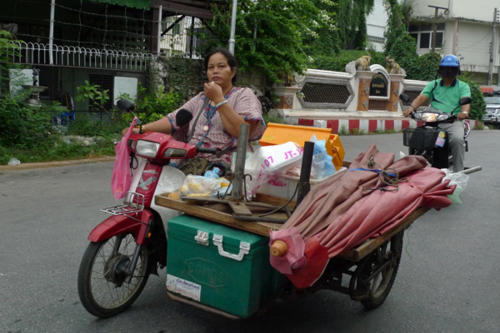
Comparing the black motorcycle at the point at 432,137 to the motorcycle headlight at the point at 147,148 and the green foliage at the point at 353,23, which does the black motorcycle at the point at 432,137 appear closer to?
the motorcycle headlight at the point at 147,148

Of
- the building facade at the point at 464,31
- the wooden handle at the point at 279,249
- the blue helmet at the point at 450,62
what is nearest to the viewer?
the wooden handle at the point at 279,249

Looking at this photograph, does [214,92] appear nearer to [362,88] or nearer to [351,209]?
[351,209]

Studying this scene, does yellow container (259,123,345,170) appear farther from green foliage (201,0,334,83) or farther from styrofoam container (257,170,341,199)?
green foliage (201,0,334,83)

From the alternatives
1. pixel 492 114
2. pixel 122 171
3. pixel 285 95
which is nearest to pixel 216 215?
pixel 122 171

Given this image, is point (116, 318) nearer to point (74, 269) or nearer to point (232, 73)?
point (74, 269)

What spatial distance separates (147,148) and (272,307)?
4.26 feet

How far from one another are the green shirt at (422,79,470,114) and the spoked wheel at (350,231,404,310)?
364 centimetres

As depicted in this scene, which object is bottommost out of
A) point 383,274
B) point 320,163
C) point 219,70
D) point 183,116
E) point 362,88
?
point 383,274

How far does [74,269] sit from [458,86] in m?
4.97

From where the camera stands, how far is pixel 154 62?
1193 cm

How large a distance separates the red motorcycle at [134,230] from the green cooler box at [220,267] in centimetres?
33

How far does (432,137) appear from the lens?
21.0ft

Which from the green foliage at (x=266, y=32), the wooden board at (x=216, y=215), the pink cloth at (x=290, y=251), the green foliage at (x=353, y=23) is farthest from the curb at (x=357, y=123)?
the green foliage at (x=353, y=23)

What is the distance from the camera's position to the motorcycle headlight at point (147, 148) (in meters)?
2.94
